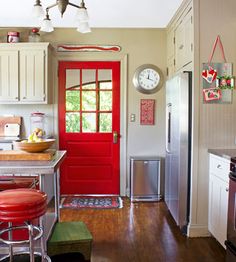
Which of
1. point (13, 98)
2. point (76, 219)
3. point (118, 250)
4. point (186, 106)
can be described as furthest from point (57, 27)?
point (118, 250)

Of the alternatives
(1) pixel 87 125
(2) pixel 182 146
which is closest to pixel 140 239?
(2) pixel 182 146

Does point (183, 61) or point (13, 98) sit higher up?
point (183, 61)

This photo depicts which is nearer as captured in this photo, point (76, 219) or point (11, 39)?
point (76, 219)

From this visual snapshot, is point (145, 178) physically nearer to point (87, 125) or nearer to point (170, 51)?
point (87, 125)

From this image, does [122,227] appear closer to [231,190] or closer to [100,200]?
[100,200]

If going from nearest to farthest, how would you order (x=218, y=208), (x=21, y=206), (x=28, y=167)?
(x=21, y=206) < (x=28, y=167) < (x=218, y=208)

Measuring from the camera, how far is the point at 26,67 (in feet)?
14.2

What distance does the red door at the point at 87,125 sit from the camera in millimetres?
4660

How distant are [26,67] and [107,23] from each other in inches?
49.4

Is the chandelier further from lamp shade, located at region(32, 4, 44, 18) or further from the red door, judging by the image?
the red door

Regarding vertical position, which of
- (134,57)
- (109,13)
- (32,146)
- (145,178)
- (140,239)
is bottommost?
(140,239)

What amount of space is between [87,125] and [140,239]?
6.66ft

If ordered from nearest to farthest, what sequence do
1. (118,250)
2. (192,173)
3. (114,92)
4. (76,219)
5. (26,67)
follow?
(118,250), (192,173), (76,219), (26,67), (114,92)

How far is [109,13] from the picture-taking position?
393cm
